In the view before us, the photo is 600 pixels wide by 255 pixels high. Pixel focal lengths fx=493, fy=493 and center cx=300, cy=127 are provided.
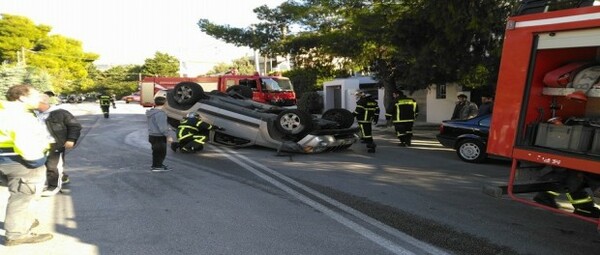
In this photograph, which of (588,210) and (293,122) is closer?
(588,210)

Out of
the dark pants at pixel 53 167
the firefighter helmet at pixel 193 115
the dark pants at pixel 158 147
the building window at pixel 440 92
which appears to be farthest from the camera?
the building window at pixel 440 92

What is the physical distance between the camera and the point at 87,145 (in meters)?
12.6

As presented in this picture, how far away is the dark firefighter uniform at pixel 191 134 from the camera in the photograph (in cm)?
1059

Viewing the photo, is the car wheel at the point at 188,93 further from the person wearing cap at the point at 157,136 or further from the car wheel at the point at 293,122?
the person wearing cap at the point at 157,136

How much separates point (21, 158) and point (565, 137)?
4855 millimetres

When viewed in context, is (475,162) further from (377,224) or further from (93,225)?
(93,225)

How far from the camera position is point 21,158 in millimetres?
4426

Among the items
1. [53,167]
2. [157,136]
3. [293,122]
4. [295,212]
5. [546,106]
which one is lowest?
[295,212]

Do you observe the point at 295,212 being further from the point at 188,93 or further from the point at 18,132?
the point at 188,93

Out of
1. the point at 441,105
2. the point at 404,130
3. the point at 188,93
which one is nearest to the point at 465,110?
the point at 404,130

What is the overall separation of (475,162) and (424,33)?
15.9 feet

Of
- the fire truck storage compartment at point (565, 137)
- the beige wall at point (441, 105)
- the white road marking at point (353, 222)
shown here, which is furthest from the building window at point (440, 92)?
the fire truck storage compartment at point (565, 137)

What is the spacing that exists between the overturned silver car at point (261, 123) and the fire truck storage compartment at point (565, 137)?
6.11 metres

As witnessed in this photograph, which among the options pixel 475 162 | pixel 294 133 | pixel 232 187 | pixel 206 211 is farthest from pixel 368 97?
pixel 206 211
